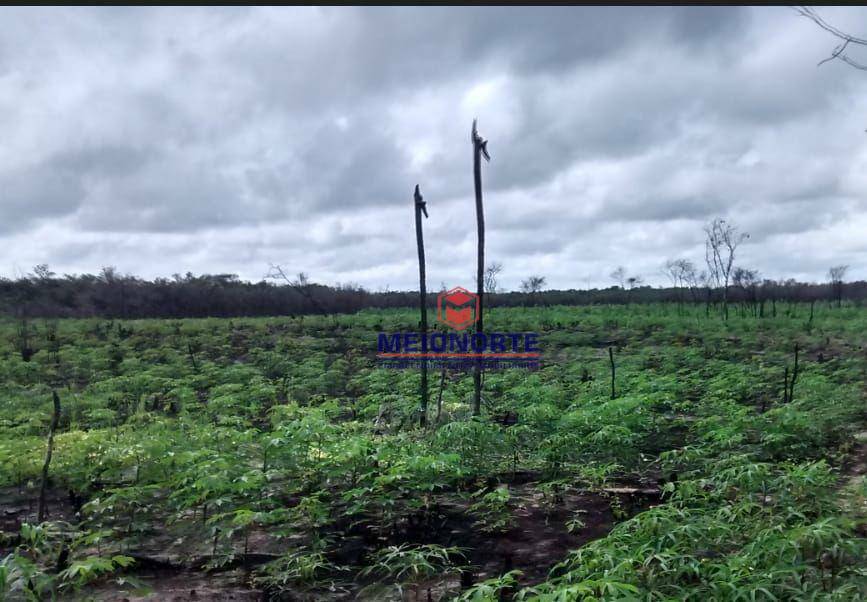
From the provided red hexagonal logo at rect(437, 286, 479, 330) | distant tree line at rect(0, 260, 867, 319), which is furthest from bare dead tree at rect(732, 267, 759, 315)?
red hexagonal logo at rect(437, 286, 479, 330)

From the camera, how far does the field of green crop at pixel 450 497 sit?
10.8 feet

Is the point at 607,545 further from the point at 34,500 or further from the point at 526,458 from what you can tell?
the point at 34,500

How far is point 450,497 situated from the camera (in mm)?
6371

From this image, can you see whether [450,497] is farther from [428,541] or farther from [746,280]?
[746,280]

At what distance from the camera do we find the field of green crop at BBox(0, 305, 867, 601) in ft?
10.8

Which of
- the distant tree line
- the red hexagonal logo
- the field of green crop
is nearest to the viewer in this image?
the field of green crop

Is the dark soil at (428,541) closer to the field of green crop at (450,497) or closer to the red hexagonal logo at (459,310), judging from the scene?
the field of green crop at (450,497)

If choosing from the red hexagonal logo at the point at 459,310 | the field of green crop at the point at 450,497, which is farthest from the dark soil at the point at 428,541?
the red hexagonal logo at the point at 459,310

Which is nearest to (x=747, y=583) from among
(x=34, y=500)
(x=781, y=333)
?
(x=34, y=500)

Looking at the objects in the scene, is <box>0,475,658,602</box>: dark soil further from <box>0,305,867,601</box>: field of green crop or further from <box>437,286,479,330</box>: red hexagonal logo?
<box>437,286,479,330</box>: red hexagonal logo

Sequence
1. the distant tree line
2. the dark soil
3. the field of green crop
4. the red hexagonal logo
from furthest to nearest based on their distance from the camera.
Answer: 1. the distant tree line
2. the red hexagonal logo
3. the dark soil
4. the field of green crop

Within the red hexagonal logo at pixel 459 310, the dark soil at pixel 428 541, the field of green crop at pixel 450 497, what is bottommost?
the dark soil at pixel 428 541

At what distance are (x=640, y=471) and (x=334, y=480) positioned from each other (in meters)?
3.82

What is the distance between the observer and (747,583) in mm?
3041
